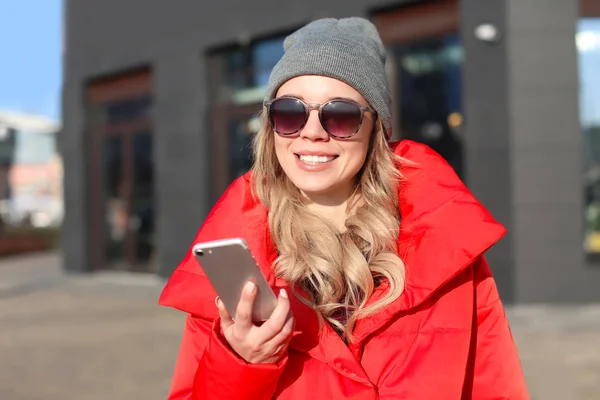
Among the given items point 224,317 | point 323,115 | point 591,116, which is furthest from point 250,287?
point 591,116

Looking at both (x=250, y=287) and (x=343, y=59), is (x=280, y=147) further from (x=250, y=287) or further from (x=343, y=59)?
(x=250, y=287)

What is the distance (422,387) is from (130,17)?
34.4 feet

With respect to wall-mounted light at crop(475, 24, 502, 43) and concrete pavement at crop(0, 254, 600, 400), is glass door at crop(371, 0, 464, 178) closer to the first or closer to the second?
wall-mounted light at crop(475, 24, 502, 43)

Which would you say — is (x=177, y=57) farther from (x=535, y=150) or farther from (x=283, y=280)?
(x=283, y=280)

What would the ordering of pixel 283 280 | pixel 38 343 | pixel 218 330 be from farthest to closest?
pixel 38 343
pixel 283 280
pixel 218 330

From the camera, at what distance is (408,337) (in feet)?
4.85

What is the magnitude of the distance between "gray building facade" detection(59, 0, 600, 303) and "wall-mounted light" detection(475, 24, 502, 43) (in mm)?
16

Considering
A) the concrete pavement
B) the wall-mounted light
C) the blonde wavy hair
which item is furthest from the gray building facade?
the blonde wavy hair

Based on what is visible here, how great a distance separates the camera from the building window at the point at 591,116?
7.16m

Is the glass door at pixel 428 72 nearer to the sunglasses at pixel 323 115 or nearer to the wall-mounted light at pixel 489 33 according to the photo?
the wall-mounted light at pixel 489 33

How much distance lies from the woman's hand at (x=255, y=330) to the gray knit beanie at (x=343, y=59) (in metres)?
0.68

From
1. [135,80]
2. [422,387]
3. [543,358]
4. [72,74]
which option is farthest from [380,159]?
[72,74]

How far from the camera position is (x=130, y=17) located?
10.6m

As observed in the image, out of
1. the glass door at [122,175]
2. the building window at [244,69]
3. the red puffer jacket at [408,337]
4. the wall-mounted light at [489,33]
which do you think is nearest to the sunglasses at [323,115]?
the red puffer jacket at [408,337]
